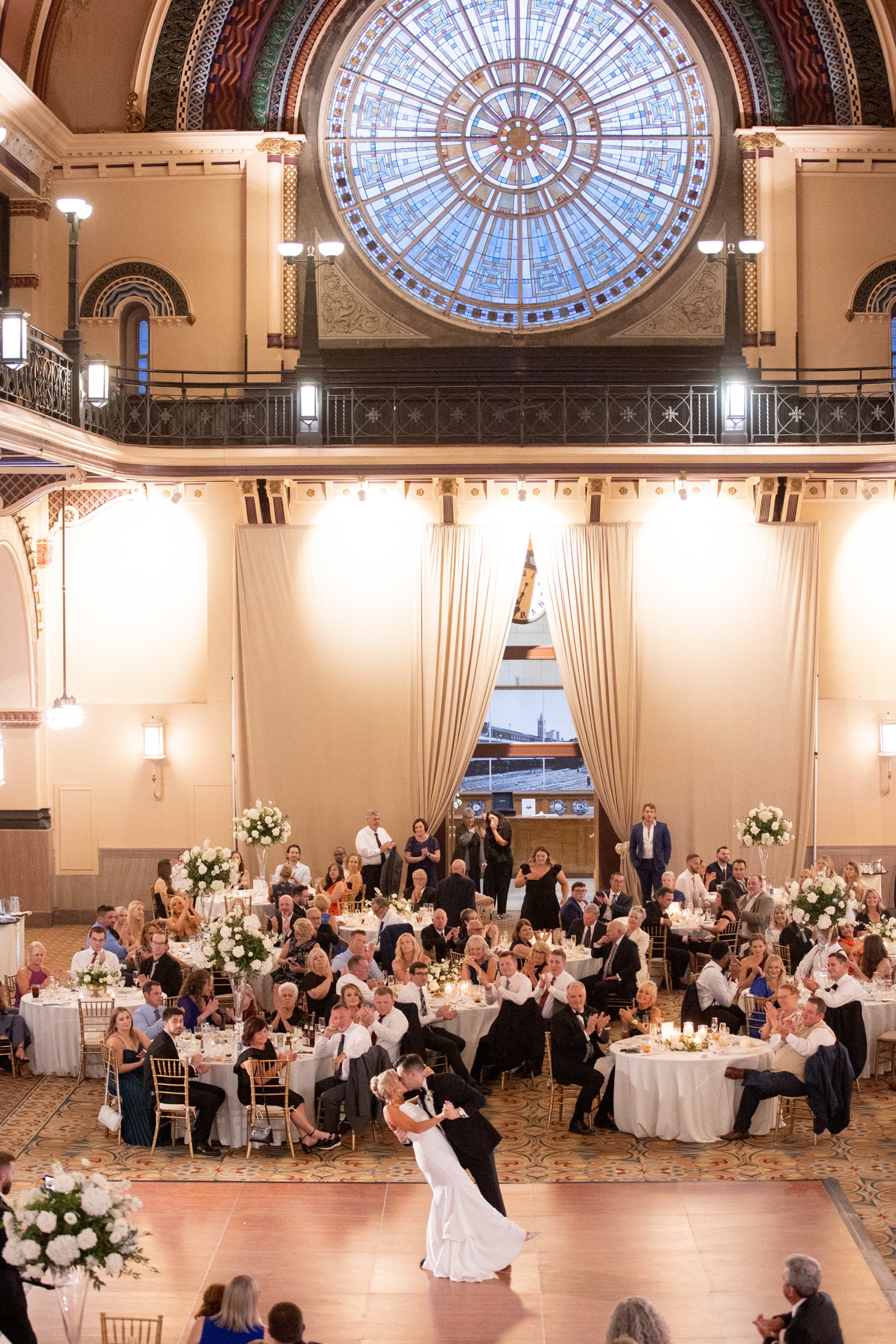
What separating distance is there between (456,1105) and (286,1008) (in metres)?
3.46

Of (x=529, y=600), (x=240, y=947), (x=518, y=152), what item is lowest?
(x=240, y=947)

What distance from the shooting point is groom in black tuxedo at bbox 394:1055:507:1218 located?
29.6ft

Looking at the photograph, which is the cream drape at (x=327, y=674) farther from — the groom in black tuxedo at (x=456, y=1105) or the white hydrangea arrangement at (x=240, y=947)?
the groom in black tuxedo at (x=456, y=1105)

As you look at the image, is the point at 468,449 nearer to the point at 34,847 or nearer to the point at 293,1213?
the point at 34,847

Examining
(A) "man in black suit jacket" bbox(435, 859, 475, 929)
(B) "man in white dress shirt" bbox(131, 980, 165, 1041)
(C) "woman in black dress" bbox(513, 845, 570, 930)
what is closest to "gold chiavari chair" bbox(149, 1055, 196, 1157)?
(B) "man in white dress shirt" bbox(131, 980, 165, 1041)

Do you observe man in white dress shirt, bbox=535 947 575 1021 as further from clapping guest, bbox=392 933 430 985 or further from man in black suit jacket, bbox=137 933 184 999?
man in black suit jacket, bbox=137 933 184 999

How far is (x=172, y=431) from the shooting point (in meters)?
19.0

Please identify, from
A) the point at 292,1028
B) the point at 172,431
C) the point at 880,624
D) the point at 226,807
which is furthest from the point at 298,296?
the point at 292,1028

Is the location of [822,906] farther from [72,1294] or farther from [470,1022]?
[72,1294]

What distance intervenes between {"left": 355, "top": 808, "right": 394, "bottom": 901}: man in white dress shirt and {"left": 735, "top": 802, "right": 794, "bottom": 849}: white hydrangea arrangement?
4.19m

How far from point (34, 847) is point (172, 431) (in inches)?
216

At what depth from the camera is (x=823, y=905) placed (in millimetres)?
14125

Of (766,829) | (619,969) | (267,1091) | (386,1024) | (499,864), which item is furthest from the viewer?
(499,864)

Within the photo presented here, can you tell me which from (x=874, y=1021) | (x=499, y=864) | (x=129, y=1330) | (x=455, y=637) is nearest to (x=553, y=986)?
(x=874, y=1021)
